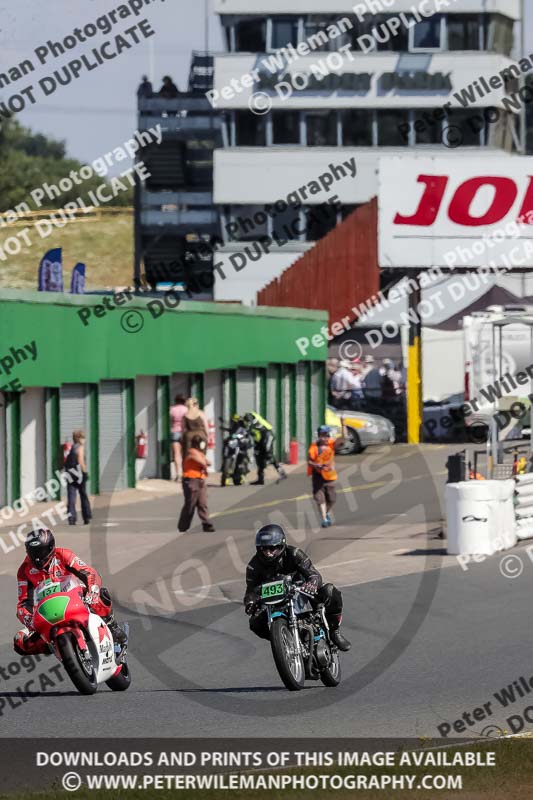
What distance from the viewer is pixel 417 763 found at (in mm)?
9828

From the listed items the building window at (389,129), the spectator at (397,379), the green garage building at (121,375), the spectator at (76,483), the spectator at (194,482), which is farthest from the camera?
the building window at (389,129)

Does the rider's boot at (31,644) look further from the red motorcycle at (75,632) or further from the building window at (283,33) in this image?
the building window at (283,33)

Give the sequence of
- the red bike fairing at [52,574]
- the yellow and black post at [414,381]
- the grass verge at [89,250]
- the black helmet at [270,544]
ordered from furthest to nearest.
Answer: the grass verge at [89,250], the yellow and black post at [414,381], the red bike fairing at [52,574], the black helmet at [270,544]

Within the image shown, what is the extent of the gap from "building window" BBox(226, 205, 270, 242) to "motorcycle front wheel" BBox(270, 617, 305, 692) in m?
57.2

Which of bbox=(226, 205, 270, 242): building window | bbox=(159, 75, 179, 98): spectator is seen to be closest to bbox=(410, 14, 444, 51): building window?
bbox=(226, 205, 270, 242): building window

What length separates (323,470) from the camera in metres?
24.5

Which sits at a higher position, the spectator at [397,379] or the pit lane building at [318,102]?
the pit lane building at [318,102]

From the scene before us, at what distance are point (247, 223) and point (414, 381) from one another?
2835 centimetres

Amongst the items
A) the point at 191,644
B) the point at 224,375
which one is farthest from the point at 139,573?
the point at 224,375

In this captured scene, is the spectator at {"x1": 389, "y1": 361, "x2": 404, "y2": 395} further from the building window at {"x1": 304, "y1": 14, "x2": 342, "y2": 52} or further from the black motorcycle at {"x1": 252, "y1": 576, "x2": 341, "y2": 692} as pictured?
the black motorcycle at {"x1": 252, "y1": 576, "x2": 341, "y2": 692}

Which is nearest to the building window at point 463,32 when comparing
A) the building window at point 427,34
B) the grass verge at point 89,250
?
the building window at point 427,34

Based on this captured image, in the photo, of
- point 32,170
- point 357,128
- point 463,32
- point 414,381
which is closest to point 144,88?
point 357,128

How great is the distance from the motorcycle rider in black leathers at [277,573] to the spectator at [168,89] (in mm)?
64189

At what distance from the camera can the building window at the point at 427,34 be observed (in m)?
69.8
